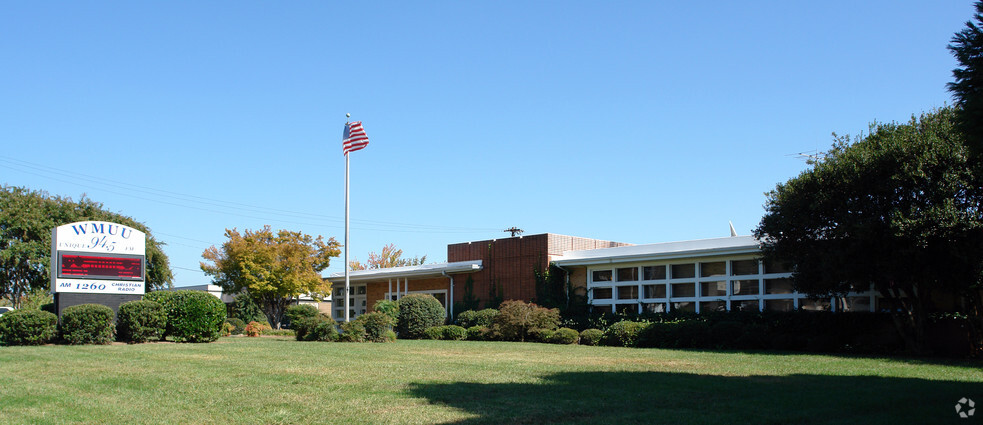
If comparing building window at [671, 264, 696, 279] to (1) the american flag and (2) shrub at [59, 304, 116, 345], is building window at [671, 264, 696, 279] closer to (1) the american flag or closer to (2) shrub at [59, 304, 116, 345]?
(1) the american flag

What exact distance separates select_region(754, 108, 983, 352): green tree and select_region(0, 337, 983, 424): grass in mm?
2247

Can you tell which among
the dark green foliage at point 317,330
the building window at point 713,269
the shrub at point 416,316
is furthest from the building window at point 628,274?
the dark green foliage at point 317,330

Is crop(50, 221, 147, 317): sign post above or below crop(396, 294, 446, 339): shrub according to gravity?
above

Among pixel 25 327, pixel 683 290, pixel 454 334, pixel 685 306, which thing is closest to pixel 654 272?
pixel 683 290

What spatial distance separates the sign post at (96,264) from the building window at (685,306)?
1704 centimetres

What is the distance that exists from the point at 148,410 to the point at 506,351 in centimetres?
1128

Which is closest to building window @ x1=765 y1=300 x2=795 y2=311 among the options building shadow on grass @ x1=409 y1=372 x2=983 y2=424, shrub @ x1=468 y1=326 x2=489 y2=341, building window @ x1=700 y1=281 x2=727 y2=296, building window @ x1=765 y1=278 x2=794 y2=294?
building window @ x1=765 y1=278 x2=794 y2=294

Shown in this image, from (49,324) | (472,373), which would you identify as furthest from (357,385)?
(49,324)

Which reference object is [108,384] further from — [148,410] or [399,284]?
[399,284]

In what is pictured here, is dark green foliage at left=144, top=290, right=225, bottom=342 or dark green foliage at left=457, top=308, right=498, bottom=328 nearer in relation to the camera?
dark green foliage at left=144, top=290, right=225, bottom=342

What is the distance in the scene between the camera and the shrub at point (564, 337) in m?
23.1

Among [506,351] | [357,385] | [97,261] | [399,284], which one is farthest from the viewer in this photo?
[399,284]

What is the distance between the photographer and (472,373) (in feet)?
39.9

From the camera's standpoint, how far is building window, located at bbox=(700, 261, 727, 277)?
24.0 metres
